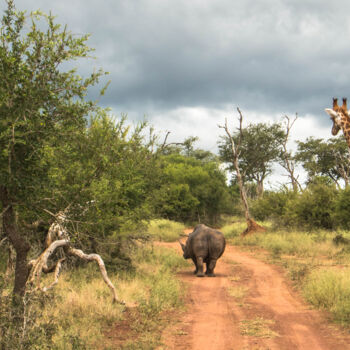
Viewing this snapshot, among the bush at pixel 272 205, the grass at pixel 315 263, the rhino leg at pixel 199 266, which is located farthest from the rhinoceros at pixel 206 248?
the bush at pixel 272 205

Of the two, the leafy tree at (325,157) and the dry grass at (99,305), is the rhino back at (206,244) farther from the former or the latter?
the leafy tree at (325,157)

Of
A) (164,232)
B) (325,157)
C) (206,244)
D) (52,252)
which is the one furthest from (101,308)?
(325,157)

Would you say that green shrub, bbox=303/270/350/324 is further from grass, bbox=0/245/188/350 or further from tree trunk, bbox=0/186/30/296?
tree trunk, bbox=0/186/30/296

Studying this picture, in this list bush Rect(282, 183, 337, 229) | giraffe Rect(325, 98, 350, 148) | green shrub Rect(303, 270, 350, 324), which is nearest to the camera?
green shrub Rect(303, 270, 350, 324)

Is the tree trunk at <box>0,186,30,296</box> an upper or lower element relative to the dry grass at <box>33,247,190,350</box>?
upper

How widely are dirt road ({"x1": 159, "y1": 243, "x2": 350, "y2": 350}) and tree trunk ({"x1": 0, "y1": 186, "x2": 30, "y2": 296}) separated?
2620mm

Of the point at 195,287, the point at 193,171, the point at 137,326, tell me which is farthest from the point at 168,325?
the point at 193,171

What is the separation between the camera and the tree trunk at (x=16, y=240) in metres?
6.16

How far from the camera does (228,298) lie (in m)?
10.3

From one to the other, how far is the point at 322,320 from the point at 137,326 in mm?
3824

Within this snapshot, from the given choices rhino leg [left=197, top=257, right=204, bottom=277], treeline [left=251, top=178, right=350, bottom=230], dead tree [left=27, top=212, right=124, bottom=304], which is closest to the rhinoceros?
rhino leg [left=197, top=257, right=204, bottom=277]

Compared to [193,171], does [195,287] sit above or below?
below

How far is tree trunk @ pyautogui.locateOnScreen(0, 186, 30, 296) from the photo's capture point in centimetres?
616

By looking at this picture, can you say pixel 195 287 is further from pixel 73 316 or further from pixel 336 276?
pixel 73 316
